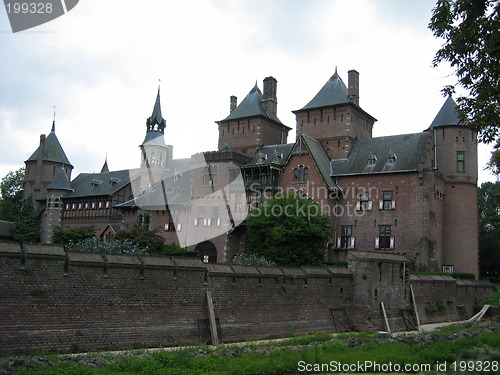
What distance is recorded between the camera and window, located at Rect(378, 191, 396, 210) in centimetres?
4362

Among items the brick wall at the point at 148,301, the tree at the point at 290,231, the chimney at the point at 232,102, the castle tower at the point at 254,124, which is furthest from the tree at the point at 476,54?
the chimney at the point at 232,102

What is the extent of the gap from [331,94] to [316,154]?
8.27 metres

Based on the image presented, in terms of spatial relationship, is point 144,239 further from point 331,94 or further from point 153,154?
point 153,154

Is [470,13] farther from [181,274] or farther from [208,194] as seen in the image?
[208,194]

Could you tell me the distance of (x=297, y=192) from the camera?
46219 mm

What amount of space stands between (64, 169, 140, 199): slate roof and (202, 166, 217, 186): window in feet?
70.9

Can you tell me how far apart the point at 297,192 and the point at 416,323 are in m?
18.8

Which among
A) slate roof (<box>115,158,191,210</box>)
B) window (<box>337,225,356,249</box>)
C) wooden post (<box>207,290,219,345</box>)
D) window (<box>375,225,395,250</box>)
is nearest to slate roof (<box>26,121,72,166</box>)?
slate roof (<box>115,158,191,210</box>)

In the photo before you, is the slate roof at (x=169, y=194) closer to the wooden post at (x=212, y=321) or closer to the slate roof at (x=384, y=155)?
the slate roof at (x=384, y=155)

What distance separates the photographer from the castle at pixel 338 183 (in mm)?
43094

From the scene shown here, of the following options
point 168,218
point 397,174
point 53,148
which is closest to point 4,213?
point 53,148

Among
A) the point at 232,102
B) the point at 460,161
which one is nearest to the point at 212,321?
the point at 460,161

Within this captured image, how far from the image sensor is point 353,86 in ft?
171

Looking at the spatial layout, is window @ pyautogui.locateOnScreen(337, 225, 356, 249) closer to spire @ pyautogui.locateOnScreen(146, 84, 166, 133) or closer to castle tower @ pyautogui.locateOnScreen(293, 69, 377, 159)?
castle tower @ pyautogui.locateOnScreen(293, 69, 377, 159)
